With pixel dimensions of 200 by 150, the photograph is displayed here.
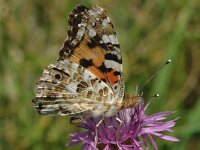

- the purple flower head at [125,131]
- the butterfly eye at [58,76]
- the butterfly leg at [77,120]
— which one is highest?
the butterfly eye at [58,76]

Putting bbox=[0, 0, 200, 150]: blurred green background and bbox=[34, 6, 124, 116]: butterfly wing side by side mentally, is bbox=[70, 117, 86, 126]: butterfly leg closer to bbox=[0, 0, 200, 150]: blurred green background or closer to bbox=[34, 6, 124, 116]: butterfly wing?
bbox=[34, 6, 124, 116]: butterfly wing

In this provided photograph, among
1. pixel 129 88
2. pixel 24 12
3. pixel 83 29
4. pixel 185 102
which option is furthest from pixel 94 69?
pixel 24 12

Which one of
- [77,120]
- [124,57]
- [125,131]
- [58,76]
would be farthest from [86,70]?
[124,57]

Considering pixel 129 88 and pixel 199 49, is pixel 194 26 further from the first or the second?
pixel 129 88

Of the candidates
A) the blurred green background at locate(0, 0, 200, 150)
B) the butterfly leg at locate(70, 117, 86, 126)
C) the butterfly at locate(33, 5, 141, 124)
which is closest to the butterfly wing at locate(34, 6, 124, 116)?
the butterfly at locate(33, 5, 141, 124)

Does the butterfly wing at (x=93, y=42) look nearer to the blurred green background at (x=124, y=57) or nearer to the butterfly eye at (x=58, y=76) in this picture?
the butterfly eye at (x=58, y=76)

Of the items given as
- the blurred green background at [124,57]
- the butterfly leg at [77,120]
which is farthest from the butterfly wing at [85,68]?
the blurred green background at [124,57]

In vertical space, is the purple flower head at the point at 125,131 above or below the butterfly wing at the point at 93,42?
below

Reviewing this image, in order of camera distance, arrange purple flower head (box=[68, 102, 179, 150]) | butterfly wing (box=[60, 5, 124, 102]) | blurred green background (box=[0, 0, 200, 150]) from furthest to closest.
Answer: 1. blurred green background (box=[0, 0, 200, 150])
2. butterfly wing (box=[60, 5, 124, 102])
3. purple flower head (box=[68, 102, 179, 150])
